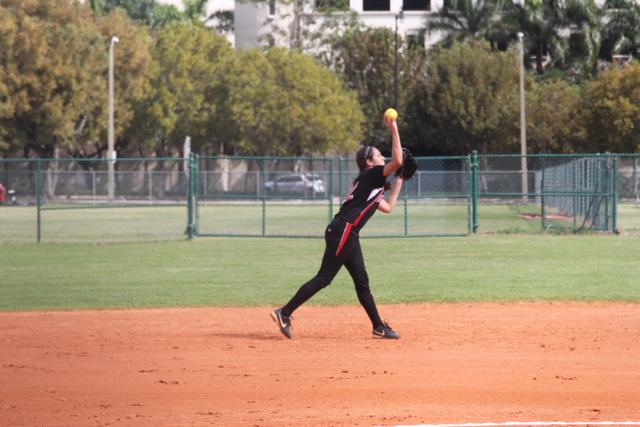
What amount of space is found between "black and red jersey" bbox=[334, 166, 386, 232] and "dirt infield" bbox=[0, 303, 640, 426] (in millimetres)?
1303

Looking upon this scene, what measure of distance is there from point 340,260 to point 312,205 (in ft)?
95.5

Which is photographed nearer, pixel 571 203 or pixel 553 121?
pixel 571 203

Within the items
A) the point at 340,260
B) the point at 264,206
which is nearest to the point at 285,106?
the point at 264,206

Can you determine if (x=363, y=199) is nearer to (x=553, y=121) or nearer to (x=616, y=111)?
(x=616, y=111)

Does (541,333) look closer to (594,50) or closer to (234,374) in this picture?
(234,374)

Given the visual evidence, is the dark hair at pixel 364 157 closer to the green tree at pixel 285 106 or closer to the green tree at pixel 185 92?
the green tree at pixel 285 106

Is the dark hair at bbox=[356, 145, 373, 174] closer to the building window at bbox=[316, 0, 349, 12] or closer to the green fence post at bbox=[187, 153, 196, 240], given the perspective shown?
the green fence post at bbox=[187, 153, 196, 240]

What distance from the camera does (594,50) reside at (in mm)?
78875

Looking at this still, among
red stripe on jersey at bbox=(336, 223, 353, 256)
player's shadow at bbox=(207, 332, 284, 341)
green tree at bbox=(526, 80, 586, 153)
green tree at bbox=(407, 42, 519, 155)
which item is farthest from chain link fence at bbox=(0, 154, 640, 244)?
red stripe on jersey at bbox=(336, 223, 353, 256)

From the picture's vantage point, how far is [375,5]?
89688mm

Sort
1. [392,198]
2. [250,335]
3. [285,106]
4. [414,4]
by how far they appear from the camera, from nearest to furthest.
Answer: [392,198] → [250,335] → [285,106] → [414,4]

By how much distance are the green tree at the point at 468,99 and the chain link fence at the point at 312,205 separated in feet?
23.1

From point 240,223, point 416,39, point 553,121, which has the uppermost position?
point 416,39

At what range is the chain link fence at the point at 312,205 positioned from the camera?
107 ft
